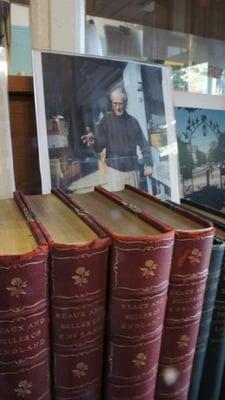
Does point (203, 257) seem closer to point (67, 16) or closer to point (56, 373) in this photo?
point (56, 373)

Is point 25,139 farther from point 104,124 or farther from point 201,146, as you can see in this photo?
point 201,146

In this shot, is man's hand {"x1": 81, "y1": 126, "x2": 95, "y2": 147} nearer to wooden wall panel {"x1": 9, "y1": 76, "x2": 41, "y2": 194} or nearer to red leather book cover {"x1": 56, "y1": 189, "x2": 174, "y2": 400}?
wooden wall panel {"x1": 9, "y1": 76, "x2": 41, "y2": 194}

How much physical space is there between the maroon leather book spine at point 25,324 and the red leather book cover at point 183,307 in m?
0.13

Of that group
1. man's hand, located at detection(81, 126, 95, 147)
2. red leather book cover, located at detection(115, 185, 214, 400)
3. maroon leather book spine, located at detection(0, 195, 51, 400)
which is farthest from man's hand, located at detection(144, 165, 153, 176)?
maroon leather book spine, located at detection(0, 195, 51, 400)

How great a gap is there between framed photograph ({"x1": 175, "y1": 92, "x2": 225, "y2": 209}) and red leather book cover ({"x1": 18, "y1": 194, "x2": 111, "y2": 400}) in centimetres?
44

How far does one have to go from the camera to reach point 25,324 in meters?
0.32

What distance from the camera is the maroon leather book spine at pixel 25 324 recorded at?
0.30 metres

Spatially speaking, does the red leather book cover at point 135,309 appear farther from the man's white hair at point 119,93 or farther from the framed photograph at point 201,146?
the framed photograph at point 201,146

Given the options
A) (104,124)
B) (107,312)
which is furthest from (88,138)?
(107,312)

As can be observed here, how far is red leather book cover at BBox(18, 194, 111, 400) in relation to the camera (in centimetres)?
32

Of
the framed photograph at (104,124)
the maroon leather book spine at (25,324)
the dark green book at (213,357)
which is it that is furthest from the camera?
the framed photograph at (104,124)

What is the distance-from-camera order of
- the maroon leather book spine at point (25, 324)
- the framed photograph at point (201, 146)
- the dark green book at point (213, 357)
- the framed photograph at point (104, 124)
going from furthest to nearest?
the framed photograph at point (201, 146) → the framed photograph at point (104, 124) → the dark green book at point (213, 357) → the maroon leather book spine at point (25, 324)

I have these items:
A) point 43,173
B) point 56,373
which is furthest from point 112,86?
point 56,373

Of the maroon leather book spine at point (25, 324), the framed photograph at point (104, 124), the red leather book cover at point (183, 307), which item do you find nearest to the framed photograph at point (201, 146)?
the framed photograph at point (104, 124)
